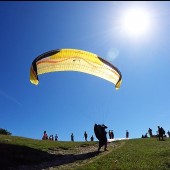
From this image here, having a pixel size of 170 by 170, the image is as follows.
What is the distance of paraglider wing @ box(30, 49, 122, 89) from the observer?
34906mm

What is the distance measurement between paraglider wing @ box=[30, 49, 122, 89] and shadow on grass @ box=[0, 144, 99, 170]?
23.5 feet

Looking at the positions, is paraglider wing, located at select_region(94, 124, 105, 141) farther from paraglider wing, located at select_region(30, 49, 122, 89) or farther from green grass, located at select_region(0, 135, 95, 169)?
paraglider wing, located at select_region(30, 49, 122, 89)

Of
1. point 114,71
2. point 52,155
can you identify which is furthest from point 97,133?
point 114,71

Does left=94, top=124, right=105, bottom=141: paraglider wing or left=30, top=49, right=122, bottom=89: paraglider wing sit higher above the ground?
left=30, top=49, right=122, bottom=89: paraglider wing

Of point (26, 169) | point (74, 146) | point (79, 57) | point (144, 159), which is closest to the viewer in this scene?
point (26, 169)

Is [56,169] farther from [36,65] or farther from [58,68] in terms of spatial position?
[58,68]

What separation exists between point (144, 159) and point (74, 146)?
1539cm

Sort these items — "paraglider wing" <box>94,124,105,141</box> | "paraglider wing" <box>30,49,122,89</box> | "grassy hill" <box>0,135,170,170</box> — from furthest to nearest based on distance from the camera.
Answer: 1. "paraglider wing" <box>30,49,122,89</box>
2. "paraglider wing" <box>94,124,105,141</box>
3. "grassy hill" <box>0,135,170,170</box>

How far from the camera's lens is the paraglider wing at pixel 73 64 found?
34.9 meters

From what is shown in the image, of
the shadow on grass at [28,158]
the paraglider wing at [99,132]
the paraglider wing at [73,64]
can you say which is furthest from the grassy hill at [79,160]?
the paraglider wing at [73,64]

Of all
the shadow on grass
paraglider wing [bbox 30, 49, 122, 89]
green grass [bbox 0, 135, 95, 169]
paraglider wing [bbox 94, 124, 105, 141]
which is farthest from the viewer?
paraglider wing [bbox 30, 49, 122, 89]

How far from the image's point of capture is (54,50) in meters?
34.5

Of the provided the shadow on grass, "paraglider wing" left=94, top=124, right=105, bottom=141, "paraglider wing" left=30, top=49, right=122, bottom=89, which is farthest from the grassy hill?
"paraglider wing" left=30, top=49, right=122, bottom=89

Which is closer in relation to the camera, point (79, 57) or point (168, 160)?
point (168, 160)
